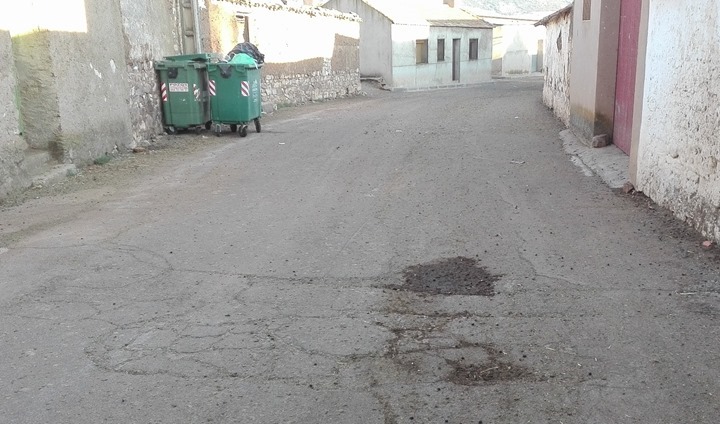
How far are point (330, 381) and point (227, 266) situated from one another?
6.76 feet

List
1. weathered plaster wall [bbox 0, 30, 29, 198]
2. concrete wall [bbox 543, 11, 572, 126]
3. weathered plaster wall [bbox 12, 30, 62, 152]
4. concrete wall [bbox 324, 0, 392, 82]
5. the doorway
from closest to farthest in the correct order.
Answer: weathered plaster wall [bbox 0, 30, 29, 198], weathered plaster wall [bbox 12, 30, 62, 152], concrete wall [bbox 543, 11, 572, 126], concrete wall [bbox 324, 0, 392, 82], the doorway

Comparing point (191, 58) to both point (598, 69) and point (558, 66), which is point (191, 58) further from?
point (558, 66)

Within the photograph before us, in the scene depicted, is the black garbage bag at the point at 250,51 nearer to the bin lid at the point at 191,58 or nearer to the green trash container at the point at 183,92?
the bin lid at the point at 191,58

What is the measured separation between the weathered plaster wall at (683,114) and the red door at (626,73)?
1.86 m

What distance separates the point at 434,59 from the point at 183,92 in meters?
24.3

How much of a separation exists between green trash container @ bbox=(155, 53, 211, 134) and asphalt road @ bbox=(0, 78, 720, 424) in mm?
4971

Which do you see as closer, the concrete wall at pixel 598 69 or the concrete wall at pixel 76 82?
the concrete wall at pixel 76 82

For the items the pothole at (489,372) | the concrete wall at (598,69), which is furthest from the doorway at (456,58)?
the pothole at (489,372)

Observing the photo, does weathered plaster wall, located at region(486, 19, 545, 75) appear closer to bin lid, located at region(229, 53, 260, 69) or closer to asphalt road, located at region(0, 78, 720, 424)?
bin lid, located at region(229, 53, 260, 69)

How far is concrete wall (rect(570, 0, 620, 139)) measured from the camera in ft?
32.6

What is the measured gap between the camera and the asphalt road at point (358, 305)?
3230mm

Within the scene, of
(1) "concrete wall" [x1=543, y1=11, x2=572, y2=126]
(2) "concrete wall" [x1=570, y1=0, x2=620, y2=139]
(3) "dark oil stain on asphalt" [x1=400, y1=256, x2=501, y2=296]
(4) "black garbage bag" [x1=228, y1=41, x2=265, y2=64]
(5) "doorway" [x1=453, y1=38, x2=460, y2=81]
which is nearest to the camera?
(3) "dark oil stain on asphalt" [x1=400, y1=256, x2=501, y2=296]

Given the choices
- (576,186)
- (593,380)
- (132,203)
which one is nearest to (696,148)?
(576,186)

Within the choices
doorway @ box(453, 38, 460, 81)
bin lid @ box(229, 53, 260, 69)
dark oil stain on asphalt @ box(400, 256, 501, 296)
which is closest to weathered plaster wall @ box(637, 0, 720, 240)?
dark oil stain on asphalt @ box(400, 256, 501, 296)
